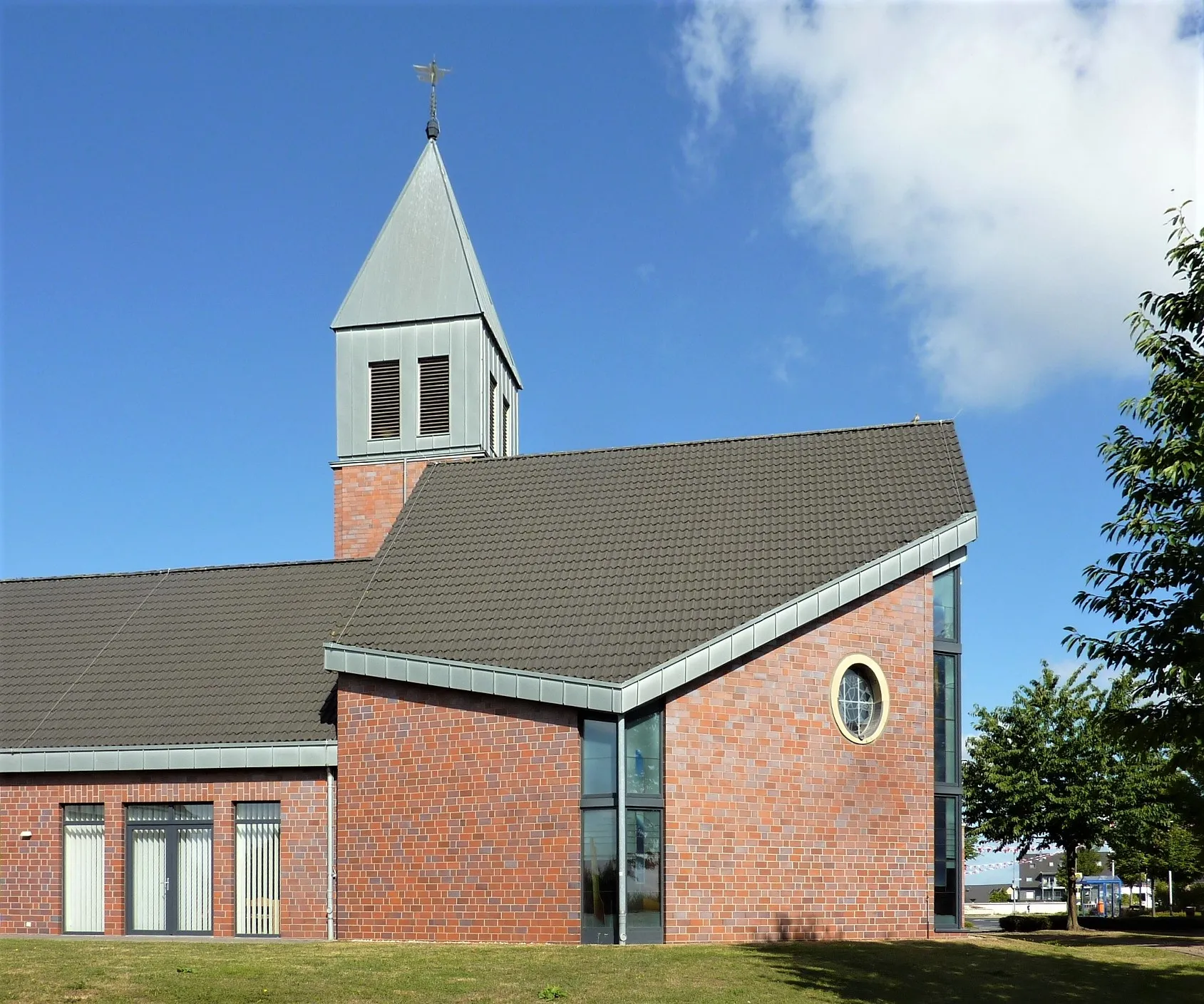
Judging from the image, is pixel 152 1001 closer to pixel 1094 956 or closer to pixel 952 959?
pixel 952 959

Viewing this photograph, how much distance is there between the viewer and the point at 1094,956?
22.1 meters

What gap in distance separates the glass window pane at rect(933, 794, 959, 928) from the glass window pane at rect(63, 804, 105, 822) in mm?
15558

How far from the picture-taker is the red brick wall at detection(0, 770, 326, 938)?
24281mm

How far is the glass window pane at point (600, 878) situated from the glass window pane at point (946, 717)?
6.09m

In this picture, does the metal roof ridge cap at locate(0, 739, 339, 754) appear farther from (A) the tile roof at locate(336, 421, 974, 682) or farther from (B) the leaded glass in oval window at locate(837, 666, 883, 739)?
(B) the leaded glass in oval window at locate(837, 666, 883, 739)

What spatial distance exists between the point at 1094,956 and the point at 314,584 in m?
17.2

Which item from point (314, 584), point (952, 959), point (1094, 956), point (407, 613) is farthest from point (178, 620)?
point (1094, 956)

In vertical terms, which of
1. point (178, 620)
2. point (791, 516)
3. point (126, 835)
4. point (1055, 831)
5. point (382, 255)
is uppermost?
point (382, 255)

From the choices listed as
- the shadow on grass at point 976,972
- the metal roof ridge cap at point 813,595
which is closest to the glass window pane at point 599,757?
the metal roof ridge cap at point 813,595

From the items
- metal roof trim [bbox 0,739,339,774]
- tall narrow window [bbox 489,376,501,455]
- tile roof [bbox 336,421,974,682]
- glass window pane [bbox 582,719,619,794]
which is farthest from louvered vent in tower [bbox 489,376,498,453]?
glass window pane [bbox 582,719,619,794]

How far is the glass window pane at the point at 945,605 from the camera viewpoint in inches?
942

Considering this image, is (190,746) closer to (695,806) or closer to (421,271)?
(695,806)

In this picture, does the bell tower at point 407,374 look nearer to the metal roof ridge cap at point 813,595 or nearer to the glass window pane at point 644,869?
the metal roof ridge cap at point 813,595

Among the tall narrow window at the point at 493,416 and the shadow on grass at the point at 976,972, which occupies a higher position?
the tall narrow window at the point at 493,416
